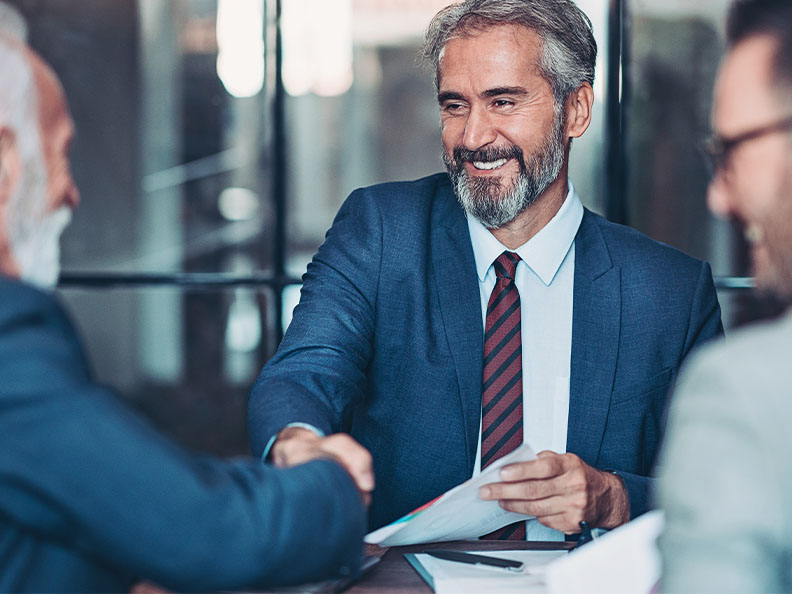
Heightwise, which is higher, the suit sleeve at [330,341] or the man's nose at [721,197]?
the man's nose at [721,197]

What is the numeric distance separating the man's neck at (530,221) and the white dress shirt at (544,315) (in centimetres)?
4

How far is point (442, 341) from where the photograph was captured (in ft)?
6.59

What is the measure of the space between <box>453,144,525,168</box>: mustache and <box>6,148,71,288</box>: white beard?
1.22 meters

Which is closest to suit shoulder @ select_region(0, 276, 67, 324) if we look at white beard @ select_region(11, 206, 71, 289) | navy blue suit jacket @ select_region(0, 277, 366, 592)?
navy blue suit jacket @ select_region(0, 277, 366, 592)

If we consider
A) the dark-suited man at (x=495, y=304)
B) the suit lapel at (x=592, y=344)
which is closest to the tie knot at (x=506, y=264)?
the dark-suited man at (x=495, y=304)

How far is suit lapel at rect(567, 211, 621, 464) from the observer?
195 cm

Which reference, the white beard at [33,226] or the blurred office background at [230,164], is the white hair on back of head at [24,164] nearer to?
the white beard at [33,226]

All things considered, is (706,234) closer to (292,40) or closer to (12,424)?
(292,40)

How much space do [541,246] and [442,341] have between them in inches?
13.2

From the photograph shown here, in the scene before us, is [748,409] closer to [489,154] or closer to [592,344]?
[592,344]

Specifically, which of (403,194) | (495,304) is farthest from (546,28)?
(495,304)

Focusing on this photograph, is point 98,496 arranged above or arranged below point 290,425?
above

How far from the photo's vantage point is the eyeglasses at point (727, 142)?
32.4 inches

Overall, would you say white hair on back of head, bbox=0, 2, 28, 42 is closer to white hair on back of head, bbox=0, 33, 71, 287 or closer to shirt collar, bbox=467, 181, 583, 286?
white hair on back of head, bbox=0, 33, 71, 287
